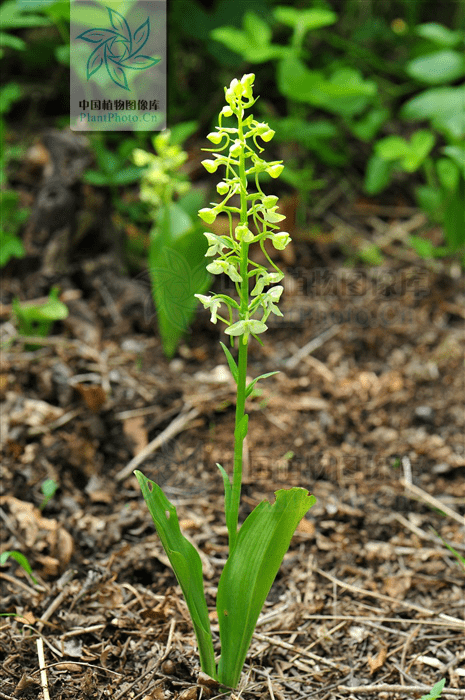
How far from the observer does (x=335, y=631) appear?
1.82 m

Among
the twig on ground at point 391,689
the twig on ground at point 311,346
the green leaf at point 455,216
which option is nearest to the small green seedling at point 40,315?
the twig on ground at point 311,346

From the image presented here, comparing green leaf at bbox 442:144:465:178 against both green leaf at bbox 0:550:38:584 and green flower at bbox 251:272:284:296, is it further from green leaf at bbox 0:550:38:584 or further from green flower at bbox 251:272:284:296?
green leaf at bbox 0:550:38:584

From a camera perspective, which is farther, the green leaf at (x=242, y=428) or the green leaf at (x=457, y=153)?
the green leaf at (x=457, y=153)

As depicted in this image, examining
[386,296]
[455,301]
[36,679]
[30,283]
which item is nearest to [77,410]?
[30,283]

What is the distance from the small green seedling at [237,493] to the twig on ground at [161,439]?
0.93 meters

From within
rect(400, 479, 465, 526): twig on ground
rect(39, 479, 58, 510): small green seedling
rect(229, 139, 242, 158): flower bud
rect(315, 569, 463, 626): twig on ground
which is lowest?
rect(315, 569, 463, 626): twig on ground

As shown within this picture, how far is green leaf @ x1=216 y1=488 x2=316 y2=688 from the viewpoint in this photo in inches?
53.3

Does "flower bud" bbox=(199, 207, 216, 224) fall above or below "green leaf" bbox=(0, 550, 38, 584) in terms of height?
above

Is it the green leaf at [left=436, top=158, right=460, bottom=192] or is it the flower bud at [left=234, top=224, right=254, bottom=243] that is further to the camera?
the green leaf at [left=436, top=158, right=460, bottom=192]

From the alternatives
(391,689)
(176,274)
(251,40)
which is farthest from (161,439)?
(251,40)

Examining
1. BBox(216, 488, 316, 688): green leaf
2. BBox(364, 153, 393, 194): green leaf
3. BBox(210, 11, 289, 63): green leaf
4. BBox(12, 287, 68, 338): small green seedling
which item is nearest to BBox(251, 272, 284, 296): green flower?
BBox(216, 488, 316, 688): green leaf

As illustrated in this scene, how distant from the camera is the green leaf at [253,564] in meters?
1.35

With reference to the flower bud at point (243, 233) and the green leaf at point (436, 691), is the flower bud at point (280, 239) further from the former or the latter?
the green leaf at point (436, 691)

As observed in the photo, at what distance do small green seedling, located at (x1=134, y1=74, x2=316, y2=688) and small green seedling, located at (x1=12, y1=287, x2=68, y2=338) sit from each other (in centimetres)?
144
